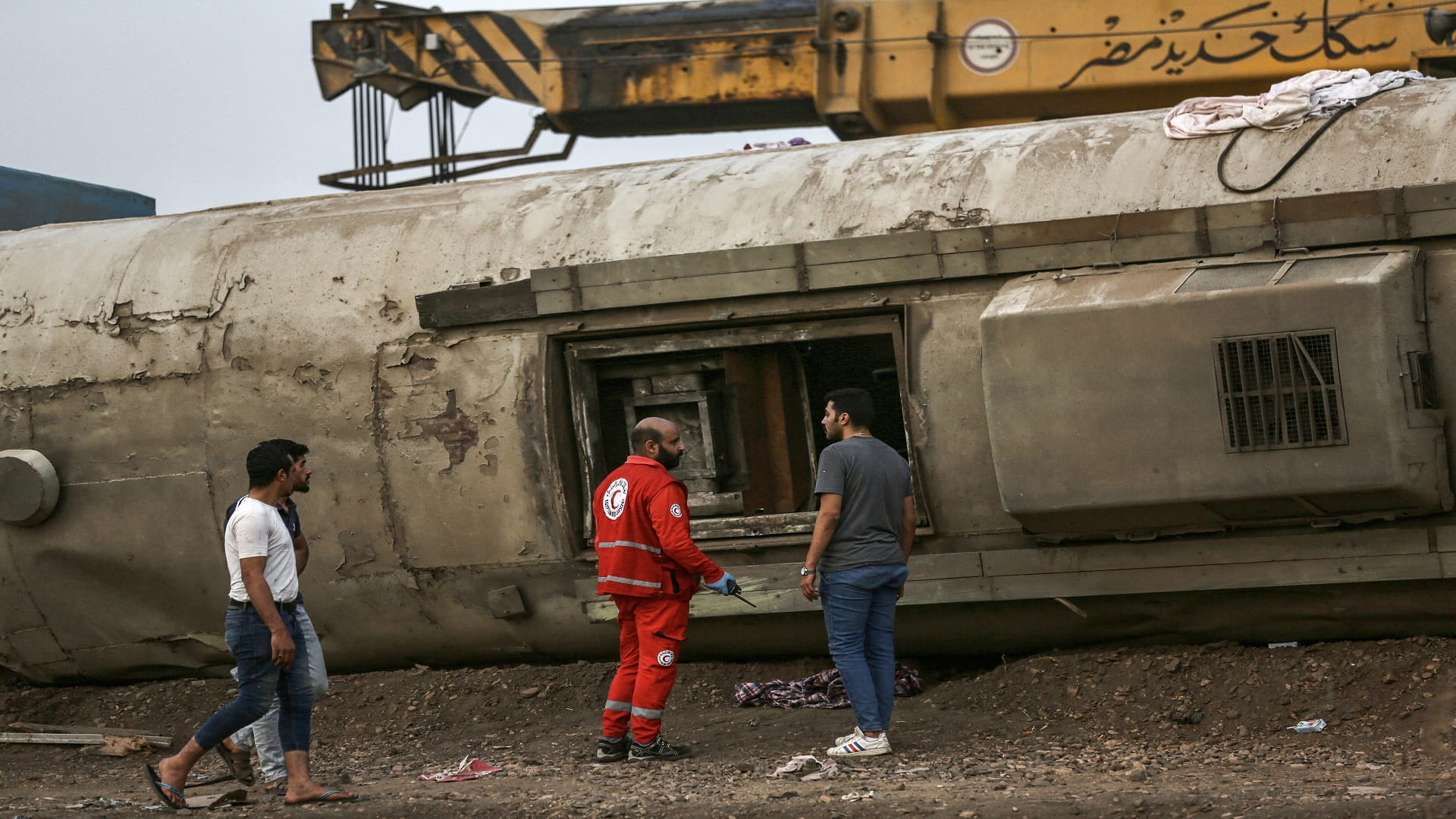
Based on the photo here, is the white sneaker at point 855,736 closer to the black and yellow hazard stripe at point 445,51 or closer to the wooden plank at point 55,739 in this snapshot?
the wooden plank at point 55,739

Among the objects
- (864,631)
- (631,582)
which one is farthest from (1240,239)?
(631,582)

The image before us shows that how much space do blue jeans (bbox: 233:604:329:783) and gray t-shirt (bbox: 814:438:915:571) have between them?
80.5 inches

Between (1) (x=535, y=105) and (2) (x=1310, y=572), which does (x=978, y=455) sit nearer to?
(2) (x=1310, y=572)

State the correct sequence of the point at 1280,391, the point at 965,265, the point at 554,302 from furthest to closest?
the point at 554,302 → the point at 965,265 → the point at 1280,391

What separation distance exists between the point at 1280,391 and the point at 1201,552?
846 mm

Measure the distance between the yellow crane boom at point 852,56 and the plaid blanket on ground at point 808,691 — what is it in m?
4.20

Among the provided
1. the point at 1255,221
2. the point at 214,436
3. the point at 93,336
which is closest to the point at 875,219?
the point at 1255,221

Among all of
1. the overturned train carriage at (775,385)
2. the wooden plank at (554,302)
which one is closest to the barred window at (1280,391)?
the overturned train carriage at (775,385)

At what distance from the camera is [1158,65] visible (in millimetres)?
9484

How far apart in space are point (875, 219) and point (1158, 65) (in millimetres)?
3142

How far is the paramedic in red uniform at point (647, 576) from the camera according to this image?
20.5 ft

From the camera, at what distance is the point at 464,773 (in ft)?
21.5

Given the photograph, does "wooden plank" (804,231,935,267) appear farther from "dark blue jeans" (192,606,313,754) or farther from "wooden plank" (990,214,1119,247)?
"dark blue jeans" (192,606,313,754)

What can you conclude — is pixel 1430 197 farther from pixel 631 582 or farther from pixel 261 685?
pixel 261 685
